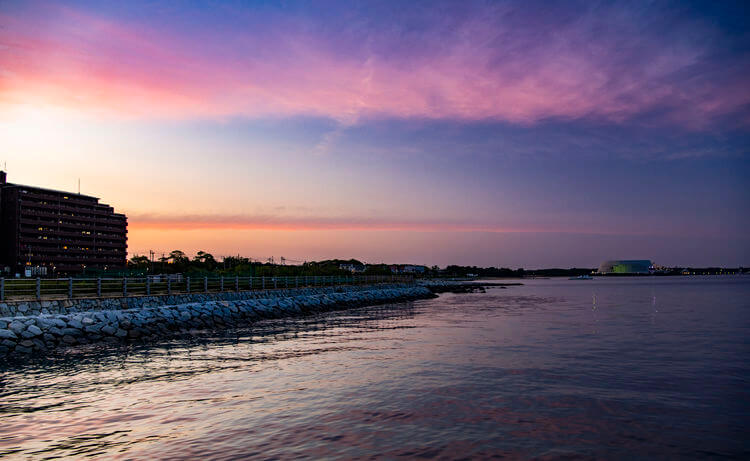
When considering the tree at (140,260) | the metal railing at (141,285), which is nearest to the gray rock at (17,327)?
the metal railing at (141,285)

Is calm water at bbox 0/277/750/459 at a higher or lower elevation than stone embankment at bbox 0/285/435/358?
lower

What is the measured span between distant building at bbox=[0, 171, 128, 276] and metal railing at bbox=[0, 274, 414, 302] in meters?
107

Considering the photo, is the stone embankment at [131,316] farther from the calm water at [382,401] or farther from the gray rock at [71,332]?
the calm water at [382,401]

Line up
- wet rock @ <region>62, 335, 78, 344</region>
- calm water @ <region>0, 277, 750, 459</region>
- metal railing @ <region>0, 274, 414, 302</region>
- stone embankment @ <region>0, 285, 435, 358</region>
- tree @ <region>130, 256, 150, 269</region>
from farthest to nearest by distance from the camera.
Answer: tree @ <region>130, 256, 150, 269</region>, metal railing @ <region>0, 274, 414, 302</region>, wet rock @ <region>62, 335, 78, 344</region>, stone embankment @ <region>0, 285, 435, 358</region>, calm water @ <region>0, 277, 750, 459</region>

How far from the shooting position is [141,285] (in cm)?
3850

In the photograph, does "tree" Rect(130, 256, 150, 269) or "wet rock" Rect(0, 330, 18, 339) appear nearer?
"wet rock" Rect(0, 330, 18, 339)

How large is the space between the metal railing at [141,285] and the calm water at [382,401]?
832 centimetres

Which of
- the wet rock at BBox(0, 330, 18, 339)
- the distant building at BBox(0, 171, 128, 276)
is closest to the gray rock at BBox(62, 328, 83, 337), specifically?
the wet rock at BBox(0, 330, 18, 339)

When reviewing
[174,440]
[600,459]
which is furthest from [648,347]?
[174,440]

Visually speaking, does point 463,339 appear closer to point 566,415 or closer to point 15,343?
point 566,415

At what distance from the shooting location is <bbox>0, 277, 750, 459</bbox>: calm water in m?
10.6

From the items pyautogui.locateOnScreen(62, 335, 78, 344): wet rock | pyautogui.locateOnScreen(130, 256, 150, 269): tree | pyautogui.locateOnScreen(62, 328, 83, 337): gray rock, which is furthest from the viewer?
pyautogui.locateOnScreen(130, 256, 150, 269): tree

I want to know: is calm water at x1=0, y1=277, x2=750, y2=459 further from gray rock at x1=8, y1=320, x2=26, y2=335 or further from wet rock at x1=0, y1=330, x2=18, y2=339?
gray rock at x1=8, y1=320, x2=26, y2=335

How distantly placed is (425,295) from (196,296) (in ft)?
180
